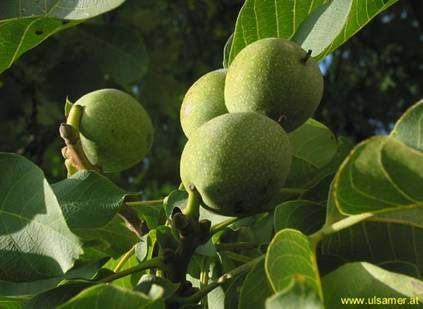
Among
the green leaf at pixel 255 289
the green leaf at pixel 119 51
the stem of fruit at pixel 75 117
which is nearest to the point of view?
the green leaf at pixel 255 289

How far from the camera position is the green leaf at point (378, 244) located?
126 cm

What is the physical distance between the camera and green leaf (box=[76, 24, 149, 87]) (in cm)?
330

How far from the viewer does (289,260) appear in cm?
104

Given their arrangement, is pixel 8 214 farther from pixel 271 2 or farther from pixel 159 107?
pixel 159 107

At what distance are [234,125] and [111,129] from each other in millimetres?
390

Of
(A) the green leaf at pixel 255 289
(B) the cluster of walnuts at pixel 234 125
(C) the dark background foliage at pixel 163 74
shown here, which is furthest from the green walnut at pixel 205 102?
(C) the dark background foliage at pixel 163 74

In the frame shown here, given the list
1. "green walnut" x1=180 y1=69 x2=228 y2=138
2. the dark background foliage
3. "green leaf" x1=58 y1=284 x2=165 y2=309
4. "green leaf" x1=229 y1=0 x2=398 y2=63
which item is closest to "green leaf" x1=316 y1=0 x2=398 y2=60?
"green leaf" x1=229 y1=0 x2=398 y2=63

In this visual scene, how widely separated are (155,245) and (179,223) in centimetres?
20

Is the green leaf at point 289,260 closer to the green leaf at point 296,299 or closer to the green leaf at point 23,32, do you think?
the green leaf at point 296,299

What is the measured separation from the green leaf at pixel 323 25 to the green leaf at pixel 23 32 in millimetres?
476

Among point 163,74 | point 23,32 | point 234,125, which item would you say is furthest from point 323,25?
point 163,74

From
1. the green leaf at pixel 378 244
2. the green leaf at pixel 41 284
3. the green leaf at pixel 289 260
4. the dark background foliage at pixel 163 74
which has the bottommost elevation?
the dark background foliage at pixel 163 74

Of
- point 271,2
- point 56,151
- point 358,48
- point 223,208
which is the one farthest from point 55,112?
point 223,208

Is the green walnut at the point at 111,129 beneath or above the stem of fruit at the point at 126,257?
above
